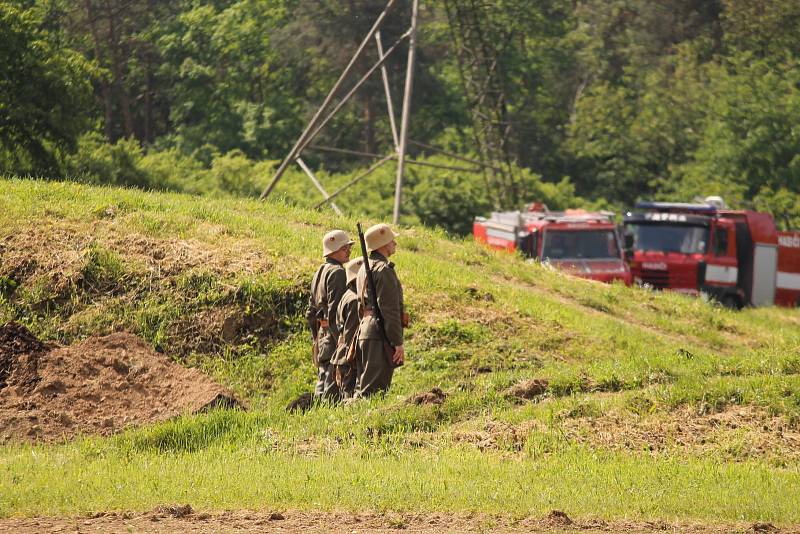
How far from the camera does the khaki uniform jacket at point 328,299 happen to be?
1366cm

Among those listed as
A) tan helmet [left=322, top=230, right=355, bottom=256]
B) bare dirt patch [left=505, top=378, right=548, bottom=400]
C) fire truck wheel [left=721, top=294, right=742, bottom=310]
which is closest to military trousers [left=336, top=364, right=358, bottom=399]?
tan helmet [left=322, top=230, right=355, bottom=256]

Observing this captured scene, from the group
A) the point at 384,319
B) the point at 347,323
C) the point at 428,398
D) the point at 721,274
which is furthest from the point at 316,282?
the point at 721,274

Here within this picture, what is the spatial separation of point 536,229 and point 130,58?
30509 mm

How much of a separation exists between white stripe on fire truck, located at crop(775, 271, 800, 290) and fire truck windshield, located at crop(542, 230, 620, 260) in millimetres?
8616

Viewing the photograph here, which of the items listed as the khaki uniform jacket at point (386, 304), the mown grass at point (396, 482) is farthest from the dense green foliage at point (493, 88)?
the mown grass at point (396, 482)

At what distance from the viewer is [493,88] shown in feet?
152

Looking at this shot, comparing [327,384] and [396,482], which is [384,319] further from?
[396,482]

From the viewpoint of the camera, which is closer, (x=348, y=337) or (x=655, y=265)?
(x=348, y=337)

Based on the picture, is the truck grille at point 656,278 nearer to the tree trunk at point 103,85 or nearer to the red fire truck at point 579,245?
the red fire truck at point 579,245

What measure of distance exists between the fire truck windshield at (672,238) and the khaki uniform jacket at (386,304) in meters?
19.4

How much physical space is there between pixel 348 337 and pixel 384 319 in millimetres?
783

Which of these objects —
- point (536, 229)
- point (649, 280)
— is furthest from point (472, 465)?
point (649, 280)

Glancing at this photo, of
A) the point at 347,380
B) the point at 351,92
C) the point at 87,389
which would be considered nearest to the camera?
the point at 87,389

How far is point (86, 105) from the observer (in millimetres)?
31609
